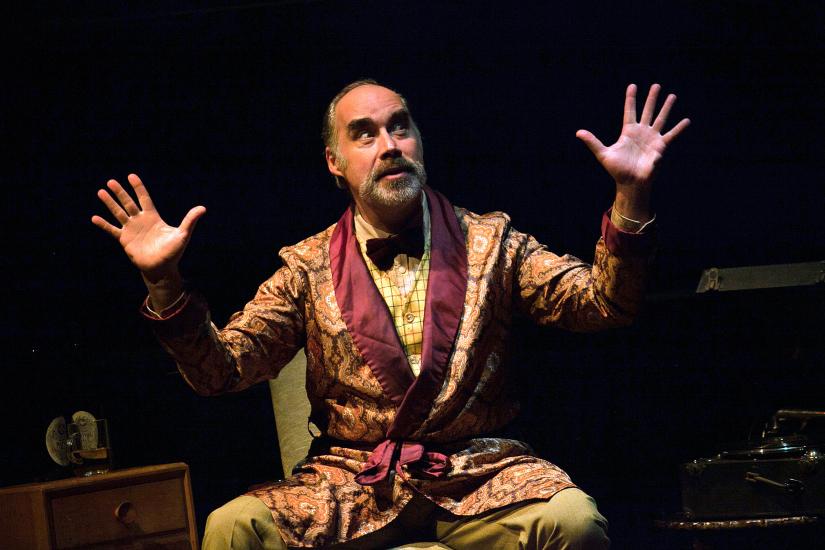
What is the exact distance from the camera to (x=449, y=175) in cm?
345

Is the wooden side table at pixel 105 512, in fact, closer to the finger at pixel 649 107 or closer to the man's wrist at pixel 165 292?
the man's wrist at pixel 165 292

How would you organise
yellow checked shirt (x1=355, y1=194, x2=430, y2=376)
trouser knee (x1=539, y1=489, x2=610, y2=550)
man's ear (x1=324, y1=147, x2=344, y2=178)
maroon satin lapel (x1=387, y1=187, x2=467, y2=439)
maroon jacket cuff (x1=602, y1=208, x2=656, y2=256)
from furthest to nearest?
man's ear (x1=324, y1=147, x2=344, y2=178)
yellow checked shirt (x1=355, y1=194, x2=430, y2=376)
maroon satin lapel (x1=387, y1=187, x2=467, y2=439)
maroon jacket cuff (x1=602, y1=208, x2=656, y2=256)
trouser knee (x1=539, y1=489, x2=610, y2=550)

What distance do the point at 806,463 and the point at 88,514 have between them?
6.50ft

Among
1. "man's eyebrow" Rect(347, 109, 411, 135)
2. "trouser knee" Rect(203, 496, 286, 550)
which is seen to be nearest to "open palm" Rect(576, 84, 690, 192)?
"man's eyebrow" Rect(347, 109, 411, 135)

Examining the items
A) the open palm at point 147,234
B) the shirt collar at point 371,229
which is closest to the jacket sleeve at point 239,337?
the open palm at point 147,234

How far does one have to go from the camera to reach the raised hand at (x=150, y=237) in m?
2.30

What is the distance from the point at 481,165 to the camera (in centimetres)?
343

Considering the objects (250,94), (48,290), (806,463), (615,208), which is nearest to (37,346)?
(48,290)

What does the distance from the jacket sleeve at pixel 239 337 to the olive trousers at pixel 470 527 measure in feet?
1.11

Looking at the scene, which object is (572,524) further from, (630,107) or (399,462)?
(630,107)

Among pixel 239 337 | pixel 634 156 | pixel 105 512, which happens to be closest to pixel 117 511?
pixel 105 512

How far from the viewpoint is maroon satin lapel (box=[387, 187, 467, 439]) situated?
96.2 inches

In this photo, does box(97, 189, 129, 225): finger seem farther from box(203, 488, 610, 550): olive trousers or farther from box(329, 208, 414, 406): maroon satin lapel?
box(203, 488, 610, 550): olive trousers

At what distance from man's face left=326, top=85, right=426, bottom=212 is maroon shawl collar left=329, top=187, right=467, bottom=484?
0.47 feet
